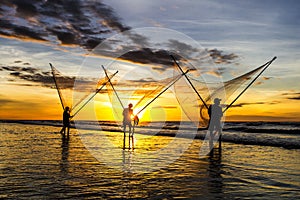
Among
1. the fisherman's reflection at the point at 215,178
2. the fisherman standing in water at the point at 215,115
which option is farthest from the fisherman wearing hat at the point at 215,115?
the fisherman's reflection at the point at 215,178

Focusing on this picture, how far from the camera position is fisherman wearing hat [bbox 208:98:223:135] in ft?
54.1

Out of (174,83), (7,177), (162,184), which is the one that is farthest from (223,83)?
(7,177)

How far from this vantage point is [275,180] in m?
8.52

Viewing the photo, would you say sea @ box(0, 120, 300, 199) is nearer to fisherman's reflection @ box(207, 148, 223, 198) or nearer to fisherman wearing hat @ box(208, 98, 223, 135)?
fisherman's reflection @ box(207, 148, 223, 198)

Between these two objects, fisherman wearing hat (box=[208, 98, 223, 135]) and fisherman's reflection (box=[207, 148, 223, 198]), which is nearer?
fisherman's reflection (box=[207, 148, 223, 198])

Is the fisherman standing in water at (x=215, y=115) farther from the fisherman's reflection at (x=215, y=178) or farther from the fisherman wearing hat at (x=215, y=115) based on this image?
the fisherman's reflection at (x=215, y=178)

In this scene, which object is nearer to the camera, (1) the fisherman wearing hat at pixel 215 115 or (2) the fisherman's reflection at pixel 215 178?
(2) the fisherman's reflection at pixel 215 178

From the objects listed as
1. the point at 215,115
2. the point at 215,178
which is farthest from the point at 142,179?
the point at 215,115

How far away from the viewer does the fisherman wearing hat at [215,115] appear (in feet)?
54.1

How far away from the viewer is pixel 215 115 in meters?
16.5

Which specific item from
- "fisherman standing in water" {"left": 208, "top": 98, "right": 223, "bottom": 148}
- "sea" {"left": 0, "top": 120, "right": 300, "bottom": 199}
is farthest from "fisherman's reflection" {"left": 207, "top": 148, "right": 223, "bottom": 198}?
"fisherman standing in water" {"left": 208, "top": 98, "right": 223, "bottom": 148}

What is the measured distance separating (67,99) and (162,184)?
65.9 ft

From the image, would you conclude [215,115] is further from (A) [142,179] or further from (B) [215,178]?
(A) [142,179]

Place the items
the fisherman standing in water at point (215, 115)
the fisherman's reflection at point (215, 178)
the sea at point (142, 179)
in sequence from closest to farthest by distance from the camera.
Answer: the sea at point (142, 179) → the fisherman's reflection at point (215, 178) → the fisherman standing in water at point (215, 115)
